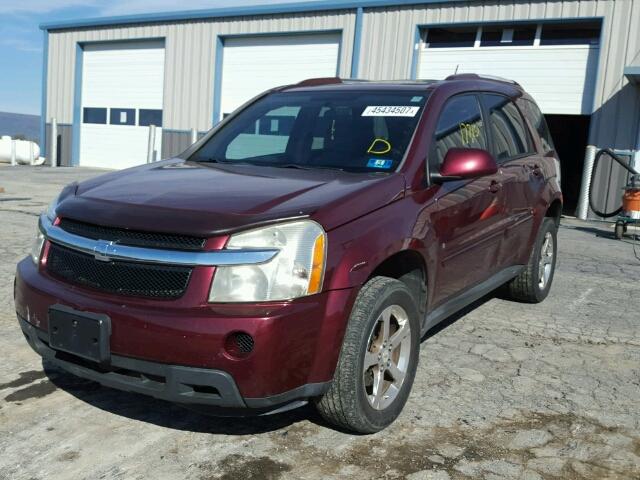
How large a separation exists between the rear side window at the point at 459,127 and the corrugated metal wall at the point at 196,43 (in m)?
13.4

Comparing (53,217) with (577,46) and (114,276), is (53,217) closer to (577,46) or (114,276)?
(114,276)

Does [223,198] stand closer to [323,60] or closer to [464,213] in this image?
[464,213]

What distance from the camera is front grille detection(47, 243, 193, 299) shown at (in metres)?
2.71

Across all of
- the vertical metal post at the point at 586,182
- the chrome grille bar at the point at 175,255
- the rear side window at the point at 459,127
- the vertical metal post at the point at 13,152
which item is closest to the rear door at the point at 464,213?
the rear side window at the point at 459,127

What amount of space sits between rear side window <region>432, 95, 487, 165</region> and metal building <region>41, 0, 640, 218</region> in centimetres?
A: 983

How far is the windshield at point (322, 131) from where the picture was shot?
3711 millimetres

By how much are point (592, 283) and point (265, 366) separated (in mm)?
5268

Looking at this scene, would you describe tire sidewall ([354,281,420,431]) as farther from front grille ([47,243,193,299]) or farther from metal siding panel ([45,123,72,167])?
metal siding panel ([45,123,72,167])

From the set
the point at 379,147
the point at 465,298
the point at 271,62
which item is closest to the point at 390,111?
the point at 379,147

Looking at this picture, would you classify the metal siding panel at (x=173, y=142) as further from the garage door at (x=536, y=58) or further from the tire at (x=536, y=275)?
the tire at (x=536, y=275)

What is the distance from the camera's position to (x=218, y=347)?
2.60m

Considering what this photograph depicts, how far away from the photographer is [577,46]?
14422 millimetres

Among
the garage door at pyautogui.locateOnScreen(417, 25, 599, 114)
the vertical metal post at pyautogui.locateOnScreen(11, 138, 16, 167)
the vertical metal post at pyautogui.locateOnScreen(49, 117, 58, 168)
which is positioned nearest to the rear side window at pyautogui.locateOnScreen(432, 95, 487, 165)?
the garage door at pyautogui.locateOnScreen(417, 25, 599, 114)

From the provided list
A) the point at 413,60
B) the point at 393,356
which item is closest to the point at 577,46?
the point at 413,60
